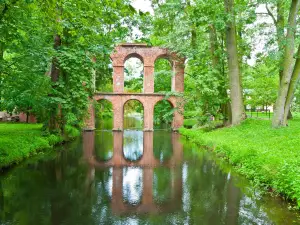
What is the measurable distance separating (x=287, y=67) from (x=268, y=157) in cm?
736

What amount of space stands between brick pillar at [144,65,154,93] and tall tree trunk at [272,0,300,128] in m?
13.7

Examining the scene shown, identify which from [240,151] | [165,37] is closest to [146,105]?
[165,37]

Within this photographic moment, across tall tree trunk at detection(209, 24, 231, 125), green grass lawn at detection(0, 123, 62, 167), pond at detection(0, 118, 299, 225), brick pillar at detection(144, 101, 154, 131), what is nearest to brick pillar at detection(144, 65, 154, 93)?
brick pillar at detection(144, 101, 154, 131)

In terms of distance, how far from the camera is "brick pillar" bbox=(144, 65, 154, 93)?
2659 centimetres

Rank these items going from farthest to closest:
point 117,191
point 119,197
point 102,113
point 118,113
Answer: point 102,113 < point 118,113 < point 117,191 < point 119,197

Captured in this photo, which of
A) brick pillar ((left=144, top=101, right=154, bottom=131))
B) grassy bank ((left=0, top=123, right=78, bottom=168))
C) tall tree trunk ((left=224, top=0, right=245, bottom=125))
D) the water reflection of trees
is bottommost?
the water reflection of trees

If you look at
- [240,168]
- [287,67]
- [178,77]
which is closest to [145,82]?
[178,77]

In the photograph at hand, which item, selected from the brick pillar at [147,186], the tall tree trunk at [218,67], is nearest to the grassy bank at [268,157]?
the brick pillar at [147,186]

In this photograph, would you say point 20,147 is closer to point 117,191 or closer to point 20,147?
point 20,147

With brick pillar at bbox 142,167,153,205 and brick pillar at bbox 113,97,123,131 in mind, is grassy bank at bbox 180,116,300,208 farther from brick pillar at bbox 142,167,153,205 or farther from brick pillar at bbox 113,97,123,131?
brick pillar at bbox 113,97,123,131

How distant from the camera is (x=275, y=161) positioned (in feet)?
26.1

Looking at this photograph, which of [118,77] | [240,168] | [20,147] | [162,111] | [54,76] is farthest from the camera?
[162,111]

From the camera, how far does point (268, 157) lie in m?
8.50

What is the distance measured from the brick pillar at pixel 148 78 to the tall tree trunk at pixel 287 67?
13.7m
